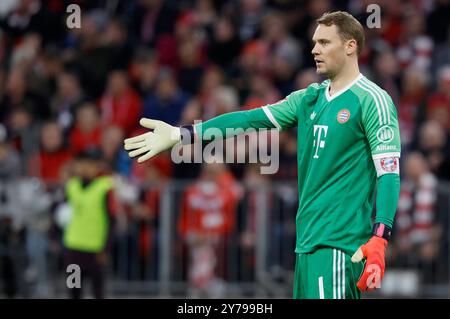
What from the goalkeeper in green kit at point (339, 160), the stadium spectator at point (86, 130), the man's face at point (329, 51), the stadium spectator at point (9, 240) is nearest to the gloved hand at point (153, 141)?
the goalkeeper in green kit at point (339, 160)

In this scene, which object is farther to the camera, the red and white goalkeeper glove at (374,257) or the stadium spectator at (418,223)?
the stadium spectator at (418,223)

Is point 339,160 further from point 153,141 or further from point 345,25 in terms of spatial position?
point 153,141

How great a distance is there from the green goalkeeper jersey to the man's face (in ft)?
0.51

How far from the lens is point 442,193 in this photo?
14.3m

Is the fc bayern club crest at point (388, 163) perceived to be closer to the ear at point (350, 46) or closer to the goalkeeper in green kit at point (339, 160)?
the goalkeeper in green kit at point (339, 160)

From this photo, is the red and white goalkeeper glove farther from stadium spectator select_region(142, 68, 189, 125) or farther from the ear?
stadium spectator select_region(142, 68, 189, 125)

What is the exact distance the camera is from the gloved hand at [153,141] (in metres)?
7.25

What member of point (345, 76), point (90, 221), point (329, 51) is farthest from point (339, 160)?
point (90, 221)

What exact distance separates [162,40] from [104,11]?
5.07 ft

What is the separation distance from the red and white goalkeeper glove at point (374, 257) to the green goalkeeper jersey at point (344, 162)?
0.24 m

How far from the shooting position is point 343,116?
23.6 feet

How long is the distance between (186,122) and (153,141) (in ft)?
26.5
